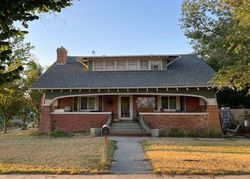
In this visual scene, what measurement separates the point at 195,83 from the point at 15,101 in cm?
1687

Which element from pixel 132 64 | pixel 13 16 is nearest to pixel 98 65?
pixel 132 64

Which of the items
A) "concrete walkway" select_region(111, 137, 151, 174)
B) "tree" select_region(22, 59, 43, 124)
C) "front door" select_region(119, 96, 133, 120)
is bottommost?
"concrete walkway" select_region(111, 137, 151, 174)

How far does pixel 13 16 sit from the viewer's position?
17.9ft

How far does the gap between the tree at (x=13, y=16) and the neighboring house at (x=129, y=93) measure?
1996 cm

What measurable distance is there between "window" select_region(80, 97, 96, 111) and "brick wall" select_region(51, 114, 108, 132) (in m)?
2.44

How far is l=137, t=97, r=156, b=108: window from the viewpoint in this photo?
2816 cm

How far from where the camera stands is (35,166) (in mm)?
10969

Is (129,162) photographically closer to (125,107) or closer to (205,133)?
(205,133)

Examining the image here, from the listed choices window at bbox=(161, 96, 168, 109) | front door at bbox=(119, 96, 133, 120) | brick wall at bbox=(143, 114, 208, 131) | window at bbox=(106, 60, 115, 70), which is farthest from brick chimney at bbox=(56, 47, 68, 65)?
brick wall at bbox=(143, 114, 208, 131)

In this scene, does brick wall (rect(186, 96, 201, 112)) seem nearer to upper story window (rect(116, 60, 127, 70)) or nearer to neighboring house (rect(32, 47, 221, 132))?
neighboring house (rect(32, 47, 221, 132))

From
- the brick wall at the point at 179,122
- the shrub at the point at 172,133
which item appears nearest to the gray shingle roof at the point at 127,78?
the brick wall at the point at 179,122

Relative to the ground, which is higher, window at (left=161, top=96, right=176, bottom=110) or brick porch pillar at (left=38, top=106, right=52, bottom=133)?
window at (left=161, top=96, right=176, bottom=110)

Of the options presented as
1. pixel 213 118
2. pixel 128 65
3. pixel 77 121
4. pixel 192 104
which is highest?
pixel 128 65

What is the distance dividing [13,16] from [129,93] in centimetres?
2124
